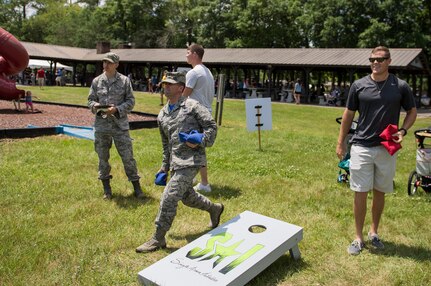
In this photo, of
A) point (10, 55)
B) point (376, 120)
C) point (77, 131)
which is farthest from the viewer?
point (10, 55)

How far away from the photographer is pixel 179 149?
4270 mm

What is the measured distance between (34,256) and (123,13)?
62933 millimetres

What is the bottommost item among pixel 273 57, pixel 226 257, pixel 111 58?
pixel 226 257

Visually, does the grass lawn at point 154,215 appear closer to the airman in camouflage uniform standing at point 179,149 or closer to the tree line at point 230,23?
the airman in camouflage uniform standing at point 179,149

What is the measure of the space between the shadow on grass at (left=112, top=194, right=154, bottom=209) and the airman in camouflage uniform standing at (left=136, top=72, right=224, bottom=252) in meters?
1.41

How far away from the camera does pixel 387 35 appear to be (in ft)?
117

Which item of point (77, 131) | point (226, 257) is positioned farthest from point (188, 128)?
point (77, 131)

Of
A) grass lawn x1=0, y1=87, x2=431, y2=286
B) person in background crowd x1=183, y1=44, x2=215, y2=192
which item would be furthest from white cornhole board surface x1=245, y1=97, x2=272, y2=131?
person in background crowd x1=183, y1=44, x2=215, y2=192

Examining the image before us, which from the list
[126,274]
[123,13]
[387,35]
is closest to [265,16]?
[387,35]

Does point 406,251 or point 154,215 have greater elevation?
point 154,215

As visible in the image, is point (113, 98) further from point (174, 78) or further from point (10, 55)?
point (10, 55)

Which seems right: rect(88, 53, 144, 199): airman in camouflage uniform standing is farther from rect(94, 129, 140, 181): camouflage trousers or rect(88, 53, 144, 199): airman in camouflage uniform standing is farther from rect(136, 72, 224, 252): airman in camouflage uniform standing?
rect(136, 72, 224, 252): airman in camouflage uniform standing

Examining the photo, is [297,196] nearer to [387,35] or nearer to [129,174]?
[129,174]

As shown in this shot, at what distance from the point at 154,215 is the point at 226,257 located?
75.8 inches
